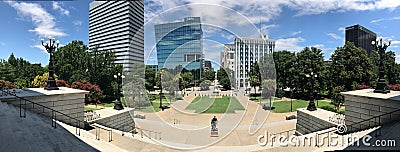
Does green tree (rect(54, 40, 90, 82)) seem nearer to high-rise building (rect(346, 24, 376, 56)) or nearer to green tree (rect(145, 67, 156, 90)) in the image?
green tree (rect(145, 67, 156, 90))

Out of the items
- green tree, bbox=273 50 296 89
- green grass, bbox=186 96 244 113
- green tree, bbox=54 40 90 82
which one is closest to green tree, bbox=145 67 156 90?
green tree, bbox=54 40 90 82

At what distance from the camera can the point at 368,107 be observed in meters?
10.8

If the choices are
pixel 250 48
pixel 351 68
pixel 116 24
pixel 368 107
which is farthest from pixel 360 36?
pixel 116 24

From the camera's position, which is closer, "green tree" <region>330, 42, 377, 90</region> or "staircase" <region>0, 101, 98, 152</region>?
"staircase" <region>0, 101, 98, 152</region>

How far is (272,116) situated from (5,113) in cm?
2152

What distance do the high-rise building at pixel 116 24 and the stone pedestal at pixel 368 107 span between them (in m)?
70.3

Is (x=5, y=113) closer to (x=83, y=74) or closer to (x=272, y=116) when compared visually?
(x=272, y=116)

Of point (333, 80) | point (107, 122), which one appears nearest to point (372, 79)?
point (333, 80)

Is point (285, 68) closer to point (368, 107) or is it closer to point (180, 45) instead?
point (180, 45)

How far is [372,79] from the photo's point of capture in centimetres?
3416

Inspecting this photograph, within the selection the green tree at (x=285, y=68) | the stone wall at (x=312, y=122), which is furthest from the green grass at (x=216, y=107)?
the green tree at (x=285, y=68)

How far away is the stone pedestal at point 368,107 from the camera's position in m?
9.88

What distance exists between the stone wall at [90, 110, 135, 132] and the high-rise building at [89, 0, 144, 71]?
59886 mm

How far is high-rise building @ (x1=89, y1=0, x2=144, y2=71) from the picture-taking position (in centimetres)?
8043
